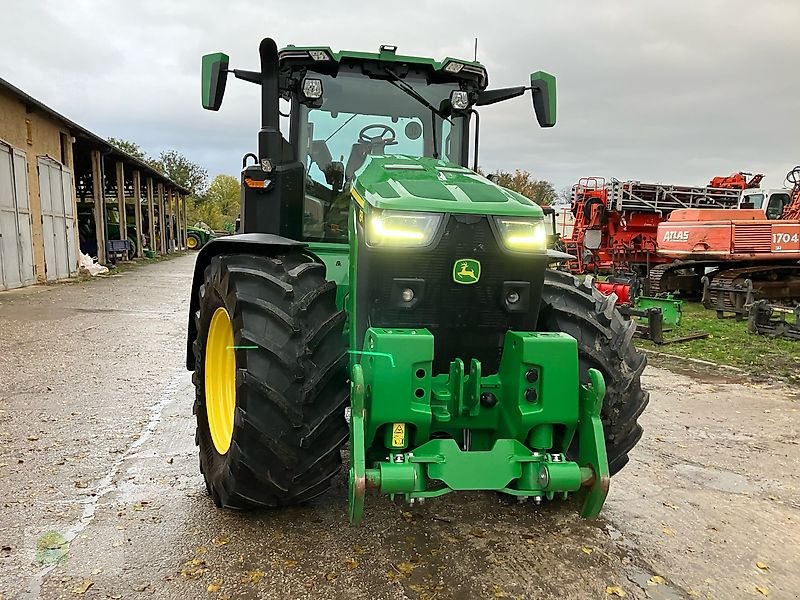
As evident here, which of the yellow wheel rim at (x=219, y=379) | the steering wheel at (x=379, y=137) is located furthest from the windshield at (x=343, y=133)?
the yellow wheel rim at (x=219, y=379)

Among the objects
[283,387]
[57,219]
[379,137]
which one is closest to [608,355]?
[283,387]

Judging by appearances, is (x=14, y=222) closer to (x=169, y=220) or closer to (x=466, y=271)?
(x=466, y=271)

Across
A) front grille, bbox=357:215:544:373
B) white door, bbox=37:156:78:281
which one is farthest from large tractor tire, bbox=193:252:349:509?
white door, bbox=37:156:78:281

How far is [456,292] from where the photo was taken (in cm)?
326

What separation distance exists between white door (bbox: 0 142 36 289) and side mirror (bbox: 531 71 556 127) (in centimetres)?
1448

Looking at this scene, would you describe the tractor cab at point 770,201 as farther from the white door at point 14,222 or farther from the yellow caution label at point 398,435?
the white door at point 14,222

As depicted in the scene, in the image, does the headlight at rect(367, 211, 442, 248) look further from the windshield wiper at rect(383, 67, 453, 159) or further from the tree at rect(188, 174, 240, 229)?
the tree at rect(188, 174, 240, 229)

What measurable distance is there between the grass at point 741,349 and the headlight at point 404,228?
6280 mm

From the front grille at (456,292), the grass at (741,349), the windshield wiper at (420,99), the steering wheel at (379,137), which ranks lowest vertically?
the grass at (741,349)

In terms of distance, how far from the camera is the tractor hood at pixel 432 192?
3.13m

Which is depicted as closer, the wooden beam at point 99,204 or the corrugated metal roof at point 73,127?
the corrugated metal roof at point 73,127

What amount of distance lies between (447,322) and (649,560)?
1.56 metres

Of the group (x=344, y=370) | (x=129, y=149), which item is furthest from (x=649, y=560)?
(x=129, y=149)

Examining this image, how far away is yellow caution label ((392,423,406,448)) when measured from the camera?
298 centimetres
